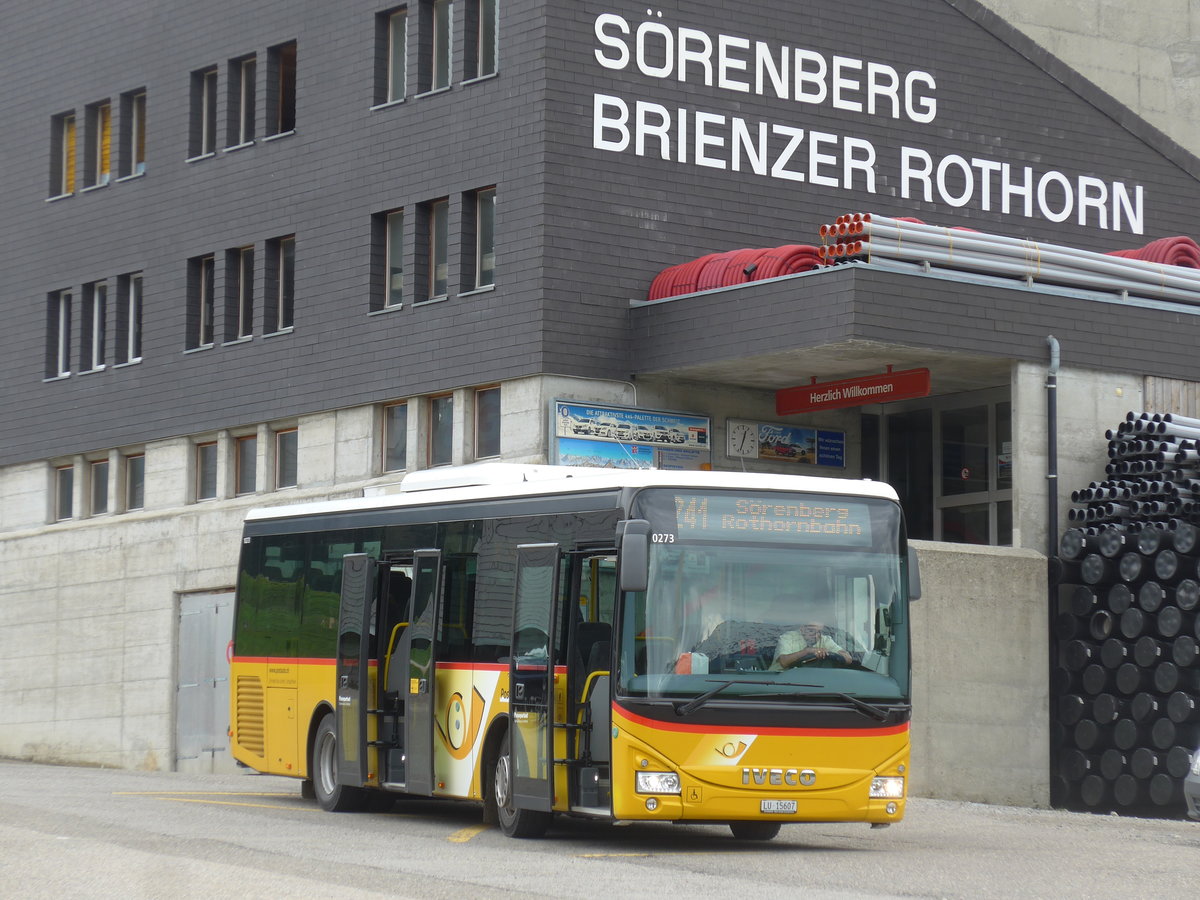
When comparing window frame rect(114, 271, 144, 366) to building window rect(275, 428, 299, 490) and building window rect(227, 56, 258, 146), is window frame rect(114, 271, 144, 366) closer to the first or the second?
building window rect(227, 56, 258, 146)

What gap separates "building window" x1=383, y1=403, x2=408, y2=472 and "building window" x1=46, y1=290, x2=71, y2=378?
8961 mm

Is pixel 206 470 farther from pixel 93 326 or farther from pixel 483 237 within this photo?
pixel 483 237

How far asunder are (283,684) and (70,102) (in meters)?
18.4

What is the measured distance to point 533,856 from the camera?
48.8 ft

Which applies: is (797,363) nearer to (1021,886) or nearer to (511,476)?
(511,476)

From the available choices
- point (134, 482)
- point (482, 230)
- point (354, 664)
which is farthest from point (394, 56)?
point (354, 664)

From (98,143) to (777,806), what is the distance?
79.1 feet

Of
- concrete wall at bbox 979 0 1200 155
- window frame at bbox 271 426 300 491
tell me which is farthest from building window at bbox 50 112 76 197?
concrete wall at bbox 979 0 1200 155

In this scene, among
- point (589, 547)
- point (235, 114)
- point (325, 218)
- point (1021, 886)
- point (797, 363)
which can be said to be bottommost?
point (1021, 886)

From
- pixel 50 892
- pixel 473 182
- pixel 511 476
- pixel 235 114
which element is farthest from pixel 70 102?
pixel 50 892

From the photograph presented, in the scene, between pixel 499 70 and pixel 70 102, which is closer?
pixel 499 70

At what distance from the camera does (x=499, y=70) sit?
2784 centimetres

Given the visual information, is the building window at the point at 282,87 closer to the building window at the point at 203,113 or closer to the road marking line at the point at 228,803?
the building window at the point at 203,113

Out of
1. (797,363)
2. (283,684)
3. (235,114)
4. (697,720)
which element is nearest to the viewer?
(697,720)
